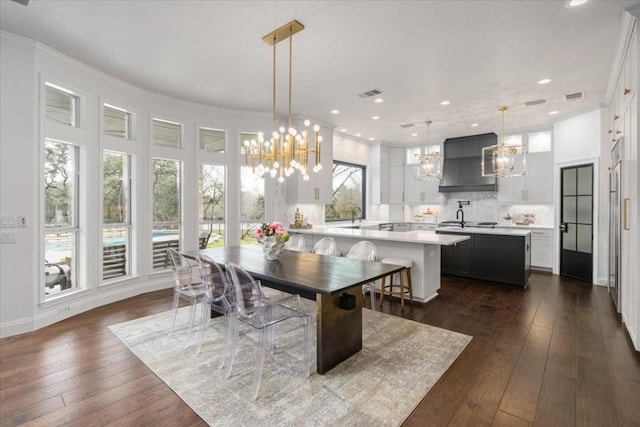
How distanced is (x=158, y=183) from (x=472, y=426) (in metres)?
5.13

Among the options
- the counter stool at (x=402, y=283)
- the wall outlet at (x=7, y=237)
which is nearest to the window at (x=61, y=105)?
the wall outlet at (x=7, y=237)

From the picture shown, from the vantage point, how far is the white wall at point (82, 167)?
3355 mm

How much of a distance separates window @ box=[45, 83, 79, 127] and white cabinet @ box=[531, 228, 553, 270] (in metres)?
8.44

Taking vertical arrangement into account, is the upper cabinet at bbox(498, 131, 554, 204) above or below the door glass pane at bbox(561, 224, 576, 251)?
above

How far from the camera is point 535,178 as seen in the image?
6887mm

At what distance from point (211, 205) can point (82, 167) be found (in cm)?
202

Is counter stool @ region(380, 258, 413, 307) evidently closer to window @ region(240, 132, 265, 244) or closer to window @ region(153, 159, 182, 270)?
window @ region(240, 132, 265, 244)

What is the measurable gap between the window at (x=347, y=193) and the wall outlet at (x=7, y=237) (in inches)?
212

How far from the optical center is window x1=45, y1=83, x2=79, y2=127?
12.4 feet

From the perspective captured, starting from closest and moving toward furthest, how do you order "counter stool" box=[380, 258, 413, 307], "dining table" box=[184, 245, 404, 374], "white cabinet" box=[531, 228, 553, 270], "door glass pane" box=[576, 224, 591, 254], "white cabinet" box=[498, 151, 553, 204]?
1. "dining table" box=[184, 245, 404, 374]
2. "counter stool" box=[380, 258, 413, 307]
3. "door glass pane" box=[576, 224, 591, 254]
4. "white cabinet" box=[531, 228, 553, 270]
5. "white cabinet" box=[498, 151, 553, 204]

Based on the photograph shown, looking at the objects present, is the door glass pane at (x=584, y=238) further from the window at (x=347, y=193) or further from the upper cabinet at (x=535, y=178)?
the window at (x=347, y=193)

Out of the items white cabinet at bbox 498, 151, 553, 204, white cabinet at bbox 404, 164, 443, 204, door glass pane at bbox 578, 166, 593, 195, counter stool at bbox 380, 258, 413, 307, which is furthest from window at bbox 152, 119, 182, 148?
door glass pane at bbox 578, 166, 593, 195

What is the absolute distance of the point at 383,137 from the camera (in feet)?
26.7

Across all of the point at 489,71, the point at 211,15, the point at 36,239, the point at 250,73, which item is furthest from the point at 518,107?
the point at 36,239
